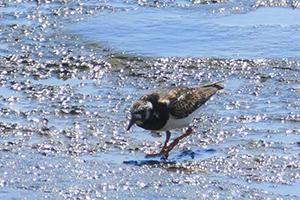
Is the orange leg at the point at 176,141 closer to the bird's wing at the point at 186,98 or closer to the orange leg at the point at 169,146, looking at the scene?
the orange leg at the point at 169,146

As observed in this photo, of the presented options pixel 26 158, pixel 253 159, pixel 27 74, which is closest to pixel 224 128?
pixel 253 159

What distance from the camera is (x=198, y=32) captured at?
10141 millimetres

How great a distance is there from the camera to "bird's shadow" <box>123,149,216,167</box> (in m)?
6.48

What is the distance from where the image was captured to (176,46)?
957cm

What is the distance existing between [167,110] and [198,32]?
3.34 meters

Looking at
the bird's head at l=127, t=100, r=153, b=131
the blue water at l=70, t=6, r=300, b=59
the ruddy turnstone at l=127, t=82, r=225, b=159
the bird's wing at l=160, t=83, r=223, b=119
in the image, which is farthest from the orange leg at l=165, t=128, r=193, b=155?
the blue water at l=70, t=6, r=300, b=59

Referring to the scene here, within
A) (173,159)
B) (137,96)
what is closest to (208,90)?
(137,96)

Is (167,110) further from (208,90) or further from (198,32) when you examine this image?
(198,32)

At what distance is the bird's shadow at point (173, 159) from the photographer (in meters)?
6.48

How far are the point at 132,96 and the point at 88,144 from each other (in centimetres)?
132

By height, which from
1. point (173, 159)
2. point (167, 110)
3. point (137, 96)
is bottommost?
point (173, 159)

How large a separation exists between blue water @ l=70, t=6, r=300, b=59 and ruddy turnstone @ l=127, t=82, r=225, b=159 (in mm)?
2075

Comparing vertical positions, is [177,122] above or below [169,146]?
above

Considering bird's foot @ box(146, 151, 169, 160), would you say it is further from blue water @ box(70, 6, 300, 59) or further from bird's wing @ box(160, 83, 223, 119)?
blue water @ box(70, 6, 300, 59)
